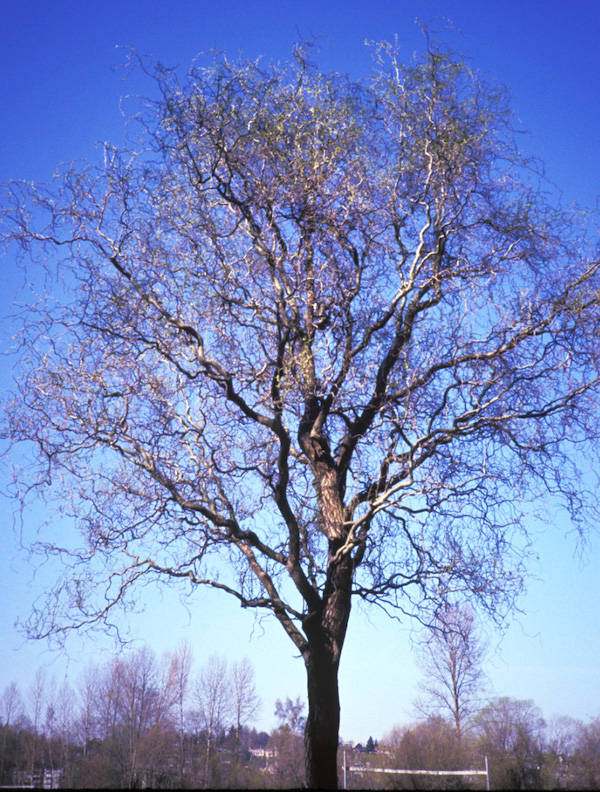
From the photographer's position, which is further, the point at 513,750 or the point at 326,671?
the point at 513,750

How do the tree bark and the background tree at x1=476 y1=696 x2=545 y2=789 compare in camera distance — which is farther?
the background tree at x1=476 y1=696 x2=545 y2=789

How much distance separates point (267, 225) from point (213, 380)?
1.92 meters

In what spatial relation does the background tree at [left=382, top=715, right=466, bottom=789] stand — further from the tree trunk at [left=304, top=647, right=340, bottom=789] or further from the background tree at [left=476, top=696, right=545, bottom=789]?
the tree trunk at [left=304, top=647, right=340, bottom=789]

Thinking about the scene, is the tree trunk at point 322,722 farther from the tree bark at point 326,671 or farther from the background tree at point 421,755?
the background tree at point 421,755

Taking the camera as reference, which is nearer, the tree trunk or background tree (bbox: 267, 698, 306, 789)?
the tree trunk

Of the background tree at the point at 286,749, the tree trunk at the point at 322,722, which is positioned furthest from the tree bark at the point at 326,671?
the background tree at the point at 286,749

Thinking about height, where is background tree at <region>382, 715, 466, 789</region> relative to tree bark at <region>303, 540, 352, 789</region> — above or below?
below

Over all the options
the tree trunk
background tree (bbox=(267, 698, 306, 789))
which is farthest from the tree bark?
background tree (bbox=(267, 698, 306, 789))

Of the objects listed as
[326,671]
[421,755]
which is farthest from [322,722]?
[421,755]

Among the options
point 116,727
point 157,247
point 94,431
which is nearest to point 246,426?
point 94,431

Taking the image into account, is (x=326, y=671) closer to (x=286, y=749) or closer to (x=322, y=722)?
(x=322, y=722)

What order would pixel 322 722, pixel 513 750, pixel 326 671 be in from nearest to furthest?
pixel 322 722, pixel 326 671, pixel 513 750

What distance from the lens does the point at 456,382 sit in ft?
25.4

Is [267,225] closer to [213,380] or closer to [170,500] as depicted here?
[213,380]
